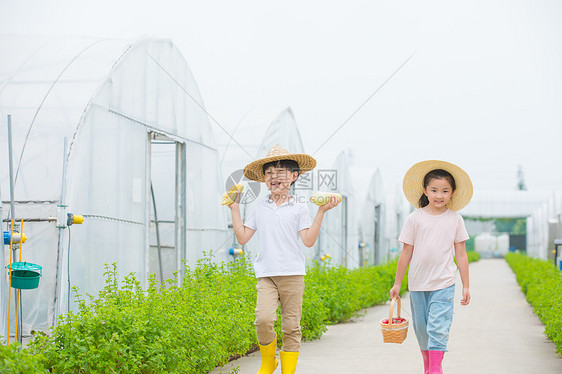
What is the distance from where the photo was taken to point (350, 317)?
9.59 m

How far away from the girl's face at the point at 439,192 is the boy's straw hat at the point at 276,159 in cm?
83

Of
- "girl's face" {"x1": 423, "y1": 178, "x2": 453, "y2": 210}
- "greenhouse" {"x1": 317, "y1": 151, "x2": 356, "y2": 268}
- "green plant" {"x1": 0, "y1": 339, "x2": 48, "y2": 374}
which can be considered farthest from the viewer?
"greenhouse" {"x1": 317, "y1": 151, "x2": 356, "y2": 268}

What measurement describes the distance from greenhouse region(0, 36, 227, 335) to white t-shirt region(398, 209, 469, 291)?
2.62 metres

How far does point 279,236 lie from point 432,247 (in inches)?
39.0

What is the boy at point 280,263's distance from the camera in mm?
4359

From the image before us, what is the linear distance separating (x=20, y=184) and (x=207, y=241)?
3.48 meters

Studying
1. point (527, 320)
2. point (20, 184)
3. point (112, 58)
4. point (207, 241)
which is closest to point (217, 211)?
point (207, 241)

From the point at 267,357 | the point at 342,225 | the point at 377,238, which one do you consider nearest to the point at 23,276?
the point at 267,357

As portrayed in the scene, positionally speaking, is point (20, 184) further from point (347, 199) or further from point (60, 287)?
point (347, 199)

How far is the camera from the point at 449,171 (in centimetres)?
461

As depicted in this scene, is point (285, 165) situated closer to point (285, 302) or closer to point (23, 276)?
point (285, 302)

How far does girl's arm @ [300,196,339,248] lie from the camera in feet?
14.0

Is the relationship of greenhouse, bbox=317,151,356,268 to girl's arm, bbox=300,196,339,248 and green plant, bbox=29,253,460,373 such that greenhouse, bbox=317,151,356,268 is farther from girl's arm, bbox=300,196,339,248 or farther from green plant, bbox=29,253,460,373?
girl's arm, bbox=300,196,339,248

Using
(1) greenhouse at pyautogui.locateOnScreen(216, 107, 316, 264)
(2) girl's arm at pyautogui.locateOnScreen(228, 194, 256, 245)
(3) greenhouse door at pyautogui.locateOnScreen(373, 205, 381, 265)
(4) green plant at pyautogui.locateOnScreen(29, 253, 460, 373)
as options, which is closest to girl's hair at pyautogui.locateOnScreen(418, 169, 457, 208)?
(2) girl's arm at pyautogui.locateOnScreen(228, 194, 256, 245)
